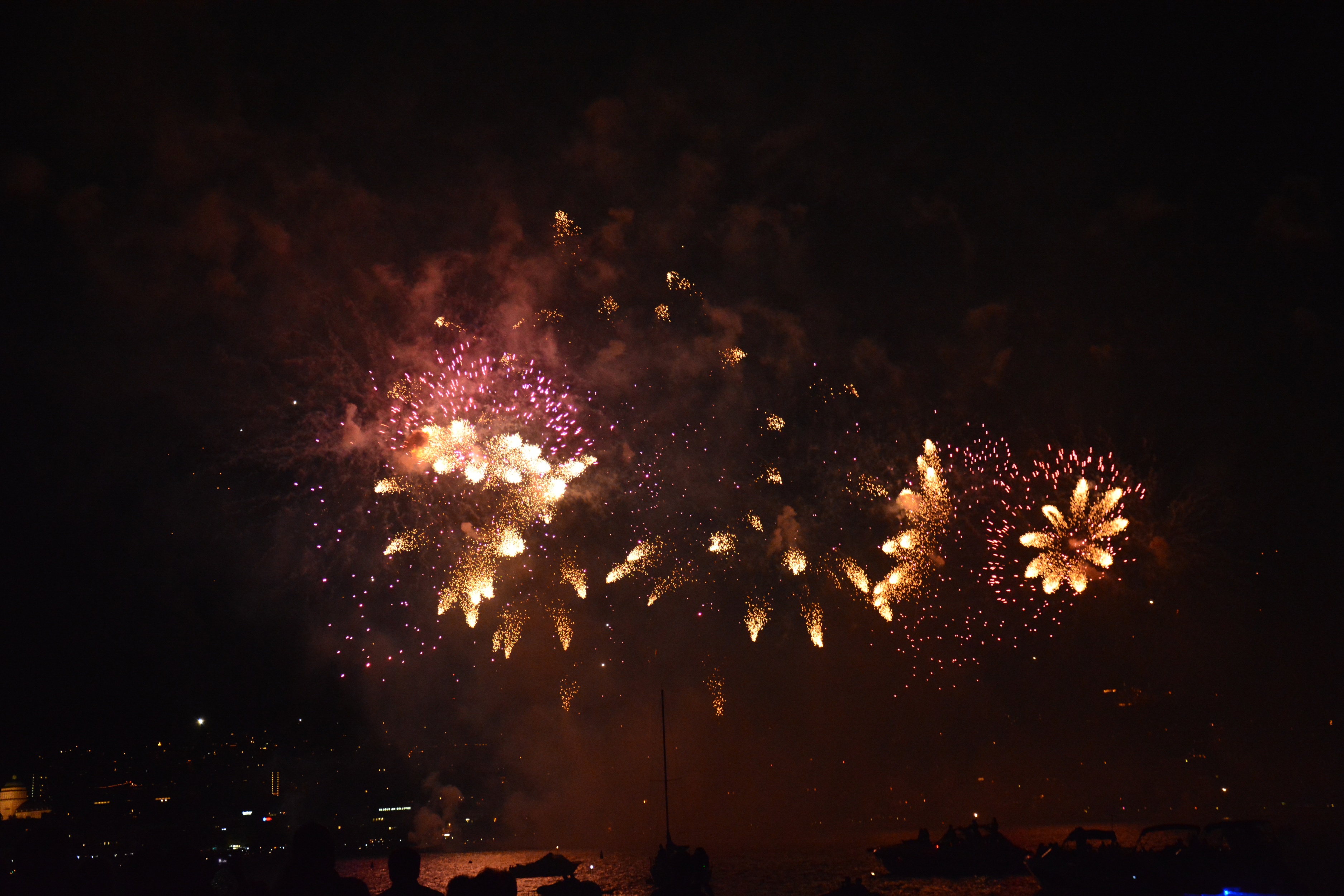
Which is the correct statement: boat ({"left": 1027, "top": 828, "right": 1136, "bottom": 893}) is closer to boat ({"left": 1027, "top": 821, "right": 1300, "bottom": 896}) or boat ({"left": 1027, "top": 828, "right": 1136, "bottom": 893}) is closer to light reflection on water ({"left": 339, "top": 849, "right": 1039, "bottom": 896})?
boat ({"left": 1027, "top": 821, "right": 1300, "bottom": 896})

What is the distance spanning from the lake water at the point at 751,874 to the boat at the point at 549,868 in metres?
1.85

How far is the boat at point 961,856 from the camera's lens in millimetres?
59625

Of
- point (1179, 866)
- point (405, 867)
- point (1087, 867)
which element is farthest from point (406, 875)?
point (1087, 867)

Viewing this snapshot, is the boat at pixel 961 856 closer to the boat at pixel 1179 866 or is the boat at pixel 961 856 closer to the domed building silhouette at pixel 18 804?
the boat at pixel 1179 866

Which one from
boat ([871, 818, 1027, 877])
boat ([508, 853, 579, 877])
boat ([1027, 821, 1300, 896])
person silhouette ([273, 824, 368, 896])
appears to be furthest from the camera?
boat ([508, 853, 579, 877])

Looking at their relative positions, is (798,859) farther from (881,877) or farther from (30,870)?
(30,870)

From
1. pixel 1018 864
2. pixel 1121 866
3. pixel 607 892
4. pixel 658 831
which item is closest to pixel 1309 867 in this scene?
pixel 1018 864

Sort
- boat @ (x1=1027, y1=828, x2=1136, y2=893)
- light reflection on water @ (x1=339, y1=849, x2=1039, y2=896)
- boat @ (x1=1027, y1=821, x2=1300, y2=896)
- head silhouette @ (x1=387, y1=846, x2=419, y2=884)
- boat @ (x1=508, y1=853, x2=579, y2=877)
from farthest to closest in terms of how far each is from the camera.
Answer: boat @ (x1=508, y1=853, x2=579, y2=877)
light reflection on water @ (x1=339, y1=849, x2=1039, y2=896)
boat @ (x1=1027, y1=828, x2=1136, y2=893)
boat @ (x1=1027, y1=821, x2=1300, y2=896)
head silhouette @ (x1=387, y1=846, x2=419, y2=884)

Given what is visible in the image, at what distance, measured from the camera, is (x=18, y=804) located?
64688 mm

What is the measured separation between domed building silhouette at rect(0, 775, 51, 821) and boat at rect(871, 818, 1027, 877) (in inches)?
2518

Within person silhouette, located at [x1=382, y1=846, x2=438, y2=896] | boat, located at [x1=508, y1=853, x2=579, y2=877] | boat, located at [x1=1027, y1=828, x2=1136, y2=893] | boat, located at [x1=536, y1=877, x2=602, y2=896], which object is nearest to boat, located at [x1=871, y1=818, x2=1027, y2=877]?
boat, located at [x1=1027, y1=828, x2=1136, y2=893]

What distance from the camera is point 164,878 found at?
20.4 feet

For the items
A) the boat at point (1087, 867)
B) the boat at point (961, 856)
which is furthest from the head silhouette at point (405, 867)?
the boat at point (961, 856)

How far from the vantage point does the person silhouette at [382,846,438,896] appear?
219 inches
